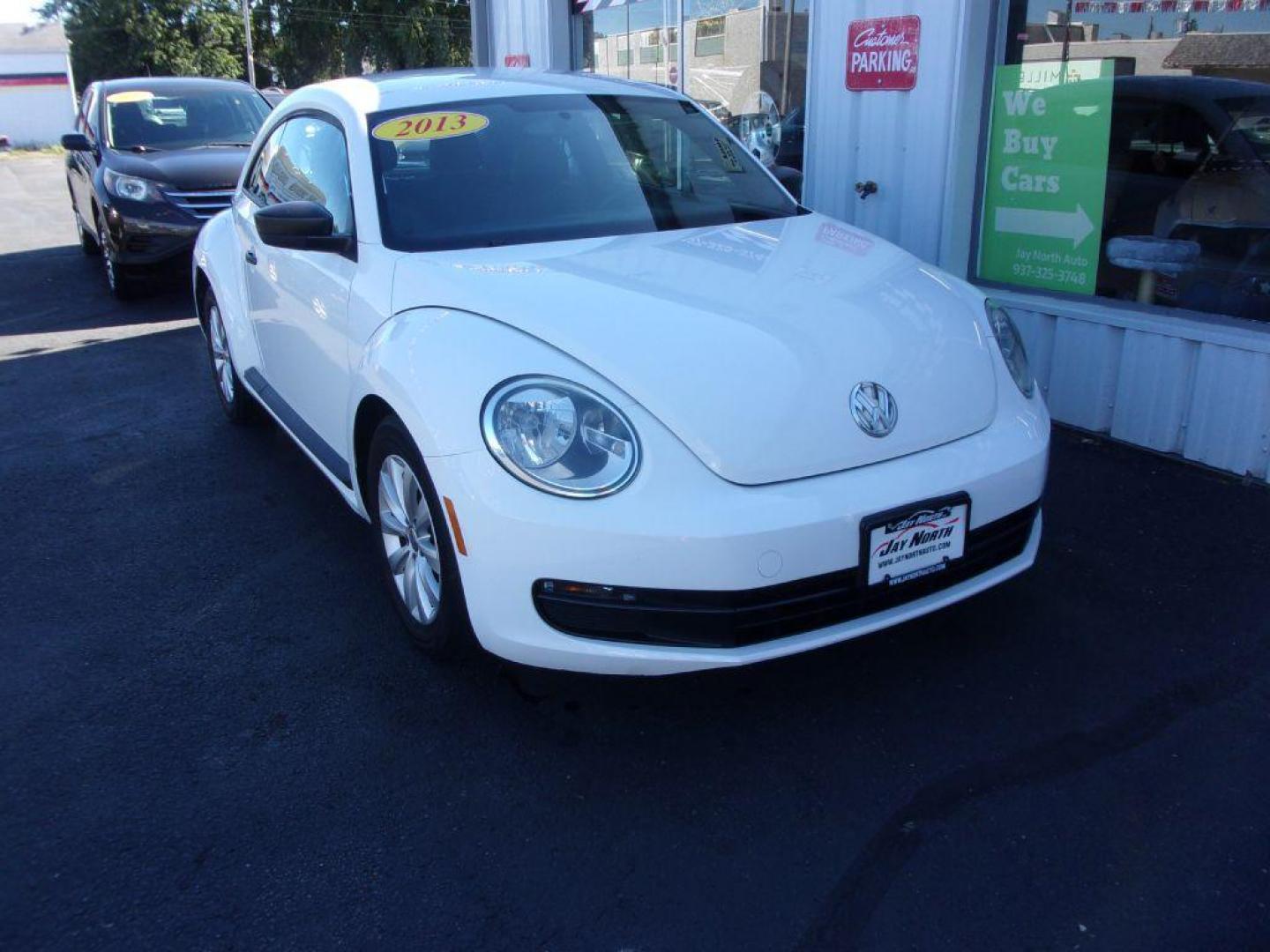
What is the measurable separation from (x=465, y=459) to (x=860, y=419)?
3.27 ft

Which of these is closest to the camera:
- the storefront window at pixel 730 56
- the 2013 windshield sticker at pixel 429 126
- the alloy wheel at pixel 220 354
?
the 2013 windshield sticker at pixel 429 126

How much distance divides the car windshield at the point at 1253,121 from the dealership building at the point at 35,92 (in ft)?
175

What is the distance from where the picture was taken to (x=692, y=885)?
2.39 m

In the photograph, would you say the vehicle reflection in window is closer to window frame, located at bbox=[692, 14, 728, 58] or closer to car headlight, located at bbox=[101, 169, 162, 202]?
window frame, located at bbox=[692, 14, 728, 58]

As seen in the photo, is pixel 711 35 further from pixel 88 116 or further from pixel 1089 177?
pixel 88 116

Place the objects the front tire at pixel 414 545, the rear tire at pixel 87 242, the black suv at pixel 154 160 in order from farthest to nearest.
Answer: the rear tire at pixel 87 242 → the black suv at pixel 154 160 → the front tire at pixel 414 545

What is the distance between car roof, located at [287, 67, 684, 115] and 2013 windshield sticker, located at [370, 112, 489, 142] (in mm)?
94

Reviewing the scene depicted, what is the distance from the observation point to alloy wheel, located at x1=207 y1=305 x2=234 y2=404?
5.36 metres

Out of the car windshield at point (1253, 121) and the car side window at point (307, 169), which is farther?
the car windshield at point (1253, 121)

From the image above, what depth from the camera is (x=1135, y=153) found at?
16.6 feet

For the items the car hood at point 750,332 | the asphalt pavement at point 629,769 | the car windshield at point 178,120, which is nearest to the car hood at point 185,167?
the car windshield at point 178,120

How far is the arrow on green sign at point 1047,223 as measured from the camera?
5.25 meters

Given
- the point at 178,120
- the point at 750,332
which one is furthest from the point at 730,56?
the point at 750,332

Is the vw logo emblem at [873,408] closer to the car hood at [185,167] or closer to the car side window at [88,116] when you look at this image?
the car hood at [185,167]
